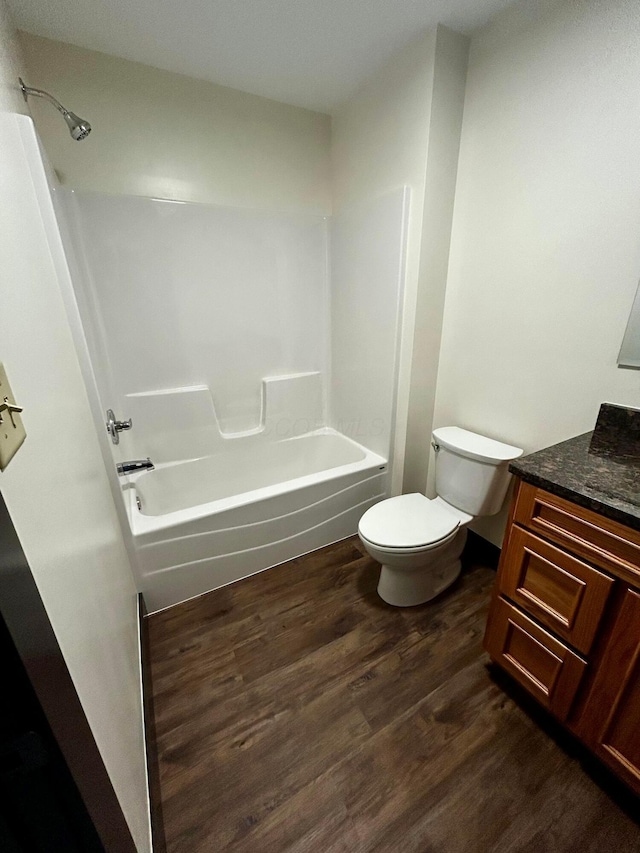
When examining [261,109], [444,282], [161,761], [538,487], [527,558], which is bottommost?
[161,761]

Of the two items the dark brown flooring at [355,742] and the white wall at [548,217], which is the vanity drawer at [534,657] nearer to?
the dark brown flooring at [355,742]

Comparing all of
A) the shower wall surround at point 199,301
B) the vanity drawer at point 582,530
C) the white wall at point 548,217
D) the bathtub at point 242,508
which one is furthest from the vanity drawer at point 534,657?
the shower wall surround at point 199,301

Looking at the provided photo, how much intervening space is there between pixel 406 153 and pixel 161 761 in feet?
8.53

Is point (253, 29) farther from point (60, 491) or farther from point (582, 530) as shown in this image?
point (582, 530)

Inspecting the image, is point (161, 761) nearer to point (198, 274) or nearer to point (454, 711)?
point (454, 711)

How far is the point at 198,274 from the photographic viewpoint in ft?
6.80

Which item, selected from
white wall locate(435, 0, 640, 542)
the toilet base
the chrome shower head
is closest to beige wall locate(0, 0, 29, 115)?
the chrome shower head

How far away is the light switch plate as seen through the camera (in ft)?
1.37

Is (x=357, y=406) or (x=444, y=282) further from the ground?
(x=444, y=282)

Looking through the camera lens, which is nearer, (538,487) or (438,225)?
(538,487)

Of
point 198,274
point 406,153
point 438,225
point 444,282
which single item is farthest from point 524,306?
point 198,274

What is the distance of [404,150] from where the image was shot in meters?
1.67

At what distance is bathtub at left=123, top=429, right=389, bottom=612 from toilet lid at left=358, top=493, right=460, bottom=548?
0.41m

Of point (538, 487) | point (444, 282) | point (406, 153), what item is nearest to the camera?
point (538, 487)
